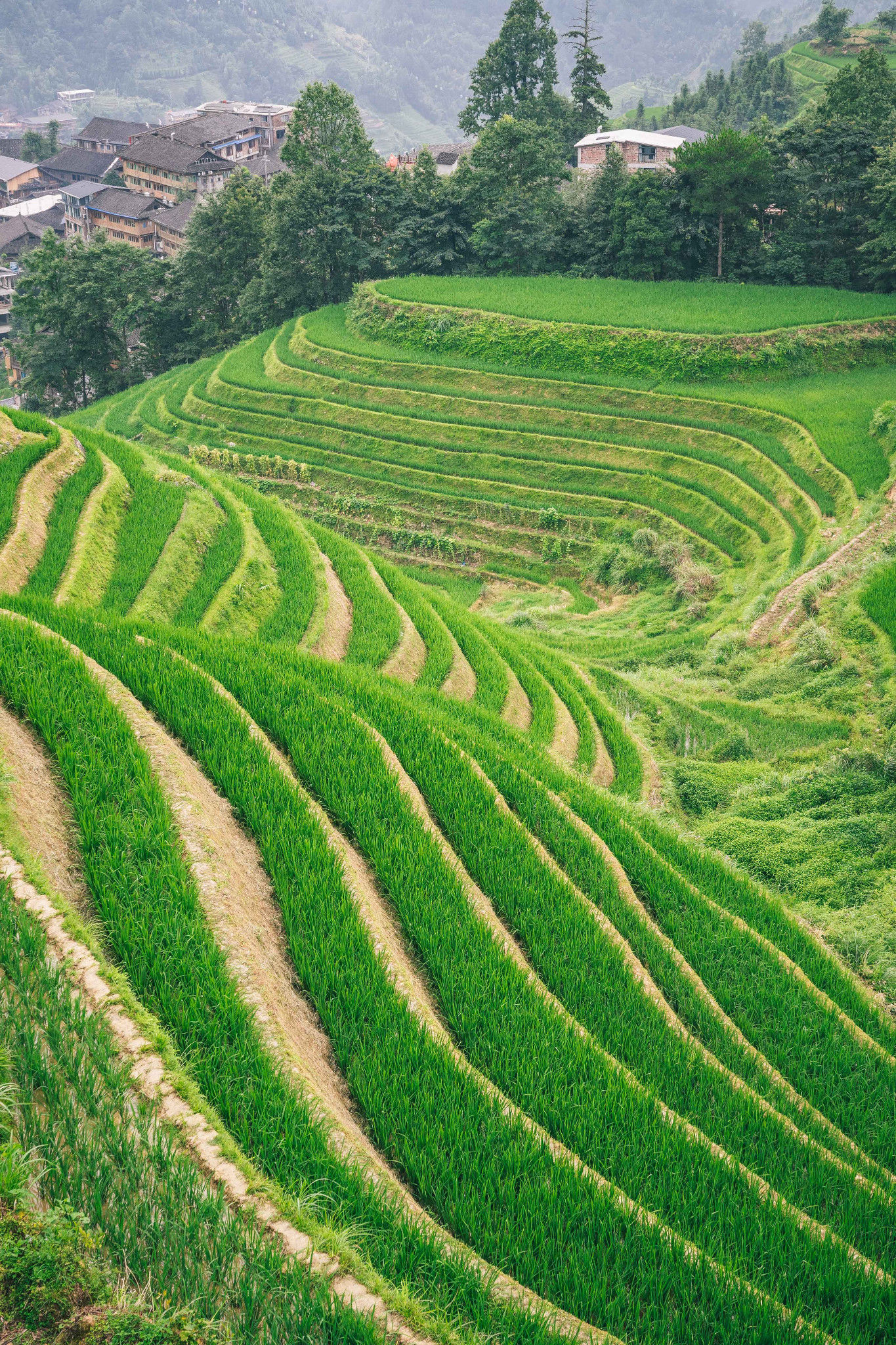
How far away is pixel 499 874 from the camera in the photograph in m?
6.58

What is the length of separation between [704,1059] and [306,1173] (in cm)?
287

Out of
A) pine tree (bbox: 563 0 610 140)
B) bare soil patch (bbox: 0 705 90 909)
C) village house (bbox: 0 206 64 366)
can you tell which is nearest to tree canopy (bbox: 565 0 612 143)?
pine tree (bbox: 563 0 610 140)

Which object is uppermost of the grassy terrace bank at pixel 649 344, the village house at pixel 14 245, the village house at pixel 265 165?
the village house at pixel 265 165

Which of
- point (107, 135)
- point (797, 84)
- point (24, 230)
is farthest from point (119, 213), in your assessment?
point (797, 84)

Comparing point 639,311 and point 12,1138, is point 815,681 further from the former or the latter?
point 639,311

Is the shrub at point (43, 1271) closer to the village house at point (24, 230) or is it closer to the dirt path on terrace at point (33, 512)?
the dirt path on terrace at point (33, 512)

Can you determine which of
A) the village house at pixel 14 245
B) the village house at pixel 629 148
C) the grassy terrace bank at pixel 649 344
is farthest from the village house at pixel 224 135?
the grassy terrace bank at pixel 649 344

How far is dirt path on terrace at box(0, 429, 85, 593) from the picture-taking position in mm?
10820

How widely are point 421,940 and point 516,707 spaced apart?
732cm

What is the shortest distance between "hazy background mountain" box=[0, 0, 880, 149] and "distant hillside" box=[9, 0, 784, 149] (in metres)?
0.25

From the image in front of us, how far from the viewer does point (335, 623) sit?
13070mm

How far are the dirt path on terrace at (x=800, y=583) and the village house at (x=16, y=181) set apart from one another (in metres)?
85.9

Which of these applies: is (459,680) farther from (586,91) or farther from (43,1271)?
(586,91)

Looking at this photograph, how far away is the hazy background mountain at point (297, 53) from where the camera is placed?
483 ft
